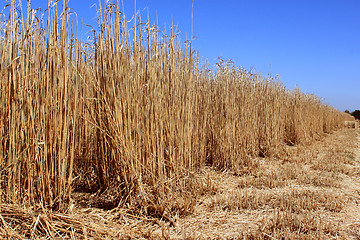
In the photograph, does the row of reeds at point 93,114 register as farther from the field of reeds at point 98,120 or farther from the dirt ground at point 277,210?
the dirt ground at point 277,210

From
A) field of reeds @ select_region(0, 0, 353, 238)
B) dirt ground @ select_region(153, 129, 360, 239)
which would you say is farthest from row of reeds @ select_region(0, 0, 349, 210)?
dirt ground @ select_region(153, 129, 360, 239)

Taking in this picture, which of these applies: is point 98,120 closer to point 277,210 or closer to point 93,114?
point 93,114

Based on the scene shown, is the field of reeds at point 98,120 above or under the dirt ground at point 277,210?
above

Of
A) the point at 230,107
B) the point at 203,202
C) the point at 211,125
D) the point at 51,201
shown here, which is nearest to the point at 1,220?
the point at 51,201

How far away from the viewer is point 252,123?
483 centimetres

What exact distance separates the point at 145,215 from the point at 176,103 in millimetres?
998

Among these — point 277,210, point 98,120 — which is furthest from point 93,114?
point 277,210

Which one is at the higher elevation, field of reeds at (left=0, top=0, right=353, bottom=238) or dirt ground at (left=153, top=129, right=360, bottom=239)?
field of reeds at (left=0, top=0, right=353, bottom=238)

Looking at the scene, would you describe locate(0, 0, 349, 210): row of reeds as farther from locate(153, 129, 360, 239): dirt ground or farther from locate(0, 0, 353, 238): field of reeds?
locate(153, 129, 360, 239): dirt ground

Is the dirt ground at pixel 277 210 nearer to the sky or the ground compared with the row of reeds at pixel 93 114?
nearer to the ground

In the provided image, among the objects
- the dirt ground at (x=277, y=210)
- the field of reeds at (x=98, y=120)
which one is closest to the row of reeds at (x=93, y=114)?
the field of reeds at (x=98, y=120)

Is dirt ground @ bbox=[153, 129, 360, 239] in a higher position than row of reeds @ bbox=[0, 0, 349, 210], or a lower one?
lower

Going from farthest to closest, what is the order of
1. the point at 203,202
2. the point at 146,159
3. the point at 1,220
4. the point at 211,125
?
the point at 211,125 < the point at 203,202 < the point at 146,159 < the point at 1,220

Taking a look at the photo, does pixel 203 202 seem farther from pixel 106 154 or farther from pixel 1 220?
pixel 1 220
